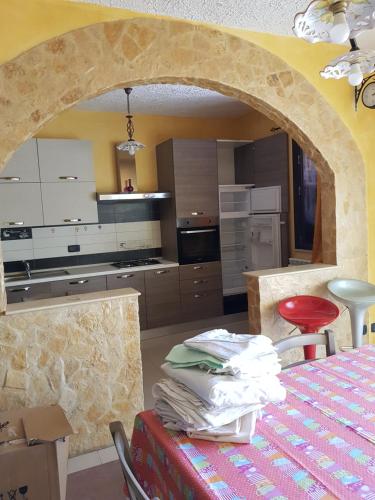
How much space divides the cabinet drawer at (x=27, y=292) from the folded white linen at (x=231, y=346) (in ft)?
9.40

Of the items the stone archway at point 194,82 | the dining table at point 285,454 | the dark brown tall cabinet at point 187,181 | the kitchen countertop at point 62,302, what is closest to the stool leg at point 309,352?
the dining table at point 285,454

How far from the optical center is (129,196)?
14.1ft

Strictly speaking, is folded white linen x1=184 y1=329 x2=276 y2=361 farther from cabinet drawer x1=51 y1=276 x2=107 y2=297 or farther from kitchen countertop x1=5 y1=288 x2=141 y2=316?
cabinet drawer x1=51 y1=276 x2=107 y2=297

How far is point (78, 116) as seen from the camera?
436 centimetres

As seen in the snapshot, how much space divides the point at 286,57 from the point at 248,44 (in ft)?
1.19

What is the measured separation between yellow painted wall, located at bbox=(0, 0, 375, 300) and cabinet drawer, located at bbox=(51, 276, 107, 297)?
2.26 m

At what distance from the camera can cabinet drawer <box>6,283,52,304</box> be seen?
364 cm

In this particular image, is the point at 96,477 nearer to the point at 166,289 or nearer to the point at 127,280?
the point at 127,280

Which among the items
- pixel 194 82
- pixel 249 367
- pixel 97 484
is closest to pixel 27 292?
pixel 97 484

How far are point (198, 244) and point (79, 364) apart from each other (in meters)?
2.45

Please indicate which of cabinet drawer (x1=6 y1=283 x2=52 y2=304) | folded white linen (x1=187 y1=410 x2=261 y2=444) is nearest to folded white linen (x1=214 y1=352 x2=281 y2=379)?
folded white linen (x1=187 y1=410 x2=261 y2=444)

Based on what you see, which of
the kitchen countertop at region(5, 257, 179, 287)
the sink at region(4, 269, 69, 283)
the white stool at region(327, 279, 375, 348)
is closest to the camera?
the white stool at region(327, 279, 375, 348)

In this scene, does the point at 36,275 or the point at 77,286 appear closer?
the point at 77,286

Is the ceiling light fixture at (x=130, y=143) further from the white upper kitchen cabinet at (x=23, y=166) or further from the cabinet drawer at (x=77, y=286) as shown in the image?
the cabinet drawer at (x=77, y=286)
